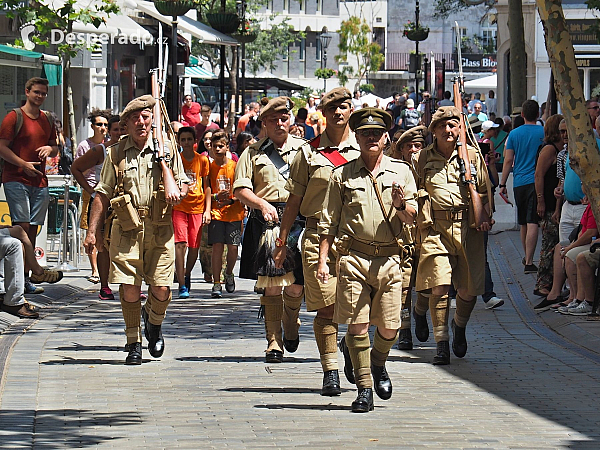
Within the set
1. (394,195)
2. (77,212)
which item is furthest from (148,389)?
(77,212)

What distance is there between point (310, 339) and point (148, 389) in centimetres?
311

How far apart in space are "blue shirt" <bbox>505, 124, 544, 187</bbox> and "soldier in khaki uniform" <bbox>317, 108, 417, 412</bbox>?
28.5 feet

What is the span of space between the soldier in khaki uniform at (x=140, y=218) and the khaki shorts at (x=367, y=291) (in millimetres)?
2152

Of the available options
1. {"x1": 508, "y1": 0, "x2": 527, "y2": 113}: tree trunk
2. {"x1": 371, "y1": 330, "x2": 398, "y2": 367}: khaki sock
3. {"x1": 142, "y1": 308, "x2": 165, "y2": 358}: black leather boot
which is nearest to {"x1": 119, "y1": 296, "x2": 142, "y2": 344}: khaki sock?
{"x1": 142, "y1": 308, "x2": 165, "y2": 358}: black leather boot

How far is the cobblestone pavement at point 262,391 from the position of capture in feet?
23.6

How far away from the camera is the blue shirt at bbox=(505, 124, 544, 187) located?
16.5 m

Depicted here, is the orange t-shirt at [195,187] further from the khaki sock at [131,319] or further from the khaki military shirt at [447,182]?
the khaki military shirt at [447,182]

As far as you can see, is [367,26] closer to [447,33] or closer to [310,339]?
[447,33]

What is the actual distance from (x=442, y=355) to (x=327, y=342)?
1807 mm

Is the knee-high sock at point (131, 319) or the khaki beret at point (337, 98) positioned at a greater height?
the khaki beret at point (337, 98)

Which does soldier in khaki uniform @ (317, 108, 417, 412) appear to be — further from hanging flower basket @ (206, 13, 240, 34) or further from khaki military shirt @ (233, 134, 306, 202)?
hanging flower basket @ (206, 13, 240, 34)

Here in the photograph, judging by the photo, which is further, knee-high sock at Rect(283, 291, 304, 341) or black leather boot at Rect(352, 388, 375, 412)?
knee-high sock at Rect(283, 291, 304, 341)

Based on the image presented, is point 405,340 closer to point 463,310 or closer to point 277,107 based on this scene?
point 463,310

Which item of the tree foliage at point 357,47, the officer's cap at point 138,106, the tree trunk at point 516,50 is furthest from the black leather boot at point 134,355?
the tree foliage at point 357,47
